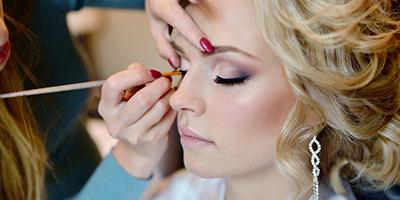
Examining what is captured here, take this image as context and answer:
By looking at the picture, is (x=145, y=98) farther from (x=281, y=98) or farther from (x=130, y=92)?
(x=281, y=98)

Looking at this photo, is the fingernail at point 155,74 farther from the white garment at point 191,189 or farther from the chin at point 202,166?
the white garment at point 191,189

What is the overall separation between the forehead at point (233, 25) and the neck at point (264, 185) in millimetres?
242

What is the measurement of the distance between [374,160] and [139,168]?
0.43 meters

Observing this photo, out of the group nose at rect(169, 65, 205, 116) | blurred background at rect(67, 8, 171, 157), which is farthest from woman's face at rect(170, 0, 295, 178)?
blurred background at rect(67, 8, 171, 157)

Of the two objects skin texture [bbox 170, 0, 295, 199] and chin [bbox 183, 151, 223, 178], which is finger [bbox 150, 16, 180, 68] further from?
chin [bbox 183, 151, 223, 178]

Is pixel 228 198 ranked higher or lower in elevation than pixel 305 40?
lower

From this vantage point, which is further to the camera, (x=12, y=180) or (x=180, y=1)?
(x=12, y=180)

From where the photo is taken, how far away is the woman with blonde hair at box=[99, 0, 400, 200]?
94cm

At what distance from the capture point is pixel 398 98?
3.38 feet

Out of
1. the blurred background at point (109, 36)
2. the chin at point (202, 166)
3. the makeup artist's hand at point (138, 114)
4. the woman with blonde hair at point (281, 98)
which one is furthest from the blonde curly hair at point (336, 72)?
the blurred background at point (109, 36)

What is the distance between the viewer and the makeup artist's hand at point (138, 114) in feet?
3.39

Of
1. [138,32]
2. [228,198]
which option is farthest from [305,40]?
[138,32]

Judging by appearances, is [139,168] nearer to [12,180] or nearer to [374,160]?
[12,180]

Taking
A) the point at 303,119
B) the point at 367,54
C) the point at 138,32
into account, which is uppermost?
the point at 367,54
